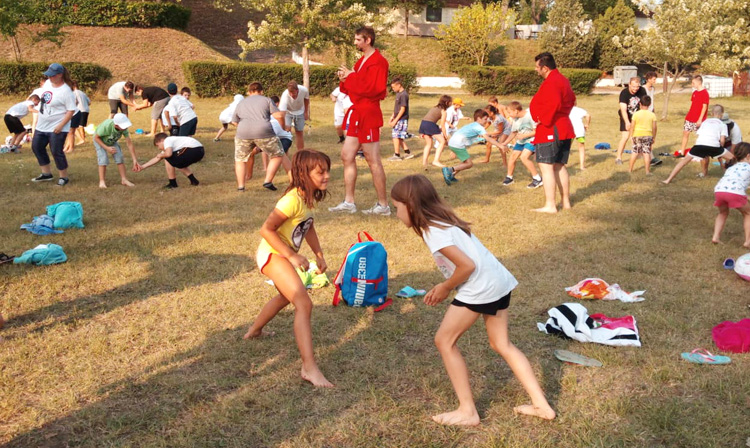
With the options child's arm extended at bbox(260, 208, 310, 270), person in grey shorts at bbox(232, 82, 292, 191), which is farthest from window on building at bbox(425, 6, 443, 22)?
child's arm extended at bbox(260, 208, 310, 270)

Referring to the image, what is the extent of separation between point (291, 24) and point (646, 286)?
66.1ft

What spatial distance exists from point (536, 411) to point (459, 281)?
3.35 feet

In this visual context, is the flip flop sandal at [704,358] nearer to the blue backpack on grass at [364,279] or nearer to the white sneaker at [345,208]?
the blue backpack on grass at [364,279]

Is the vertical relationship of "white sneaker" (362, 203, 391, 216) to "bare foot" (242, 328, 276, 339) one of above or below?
above

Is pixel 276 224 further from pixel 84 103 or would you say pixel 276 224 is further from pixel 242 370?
pixel 84 103

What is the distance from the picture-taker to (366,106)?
7.84 m

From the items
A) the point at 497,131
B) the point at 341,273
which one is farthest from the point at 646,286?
the point at 497,131

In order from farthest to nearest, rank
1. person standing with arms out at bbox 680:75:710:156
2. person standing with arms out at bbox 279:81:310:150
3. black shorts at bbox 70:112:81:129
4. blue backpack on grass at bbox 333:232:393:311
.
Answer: person standing with arms out at bbox 680:75:710:156 → black shorts at bbox 70:112:81:129 → person standing with arms out at bbox 279:81:310:150 → blue backpack on grass at bbox 333:232:393:311

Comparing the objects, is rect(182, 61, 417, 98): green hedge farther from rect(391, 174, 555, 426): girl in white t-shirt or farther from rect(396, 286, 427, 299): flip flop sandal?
rect(391, 174, 555, 426): girl in white t-shirt

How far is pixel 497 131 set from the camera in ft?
38.3

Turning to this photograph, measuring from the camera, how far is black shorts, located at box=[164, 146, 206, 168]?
954 centimetres

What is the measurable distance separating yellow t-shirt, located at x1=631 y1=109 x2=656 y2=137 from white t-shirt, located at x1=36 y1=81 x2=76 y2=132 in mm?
10116

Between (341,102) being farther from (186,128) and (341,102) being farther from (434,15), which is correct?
(434,15)

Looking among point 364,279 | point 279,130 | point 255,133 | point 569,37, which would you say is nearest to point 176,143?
point 255,133
